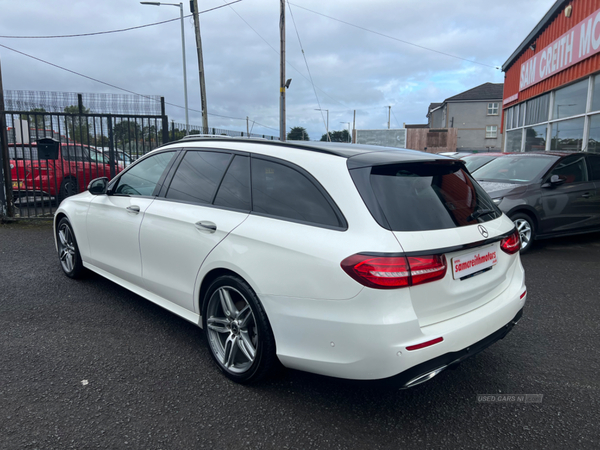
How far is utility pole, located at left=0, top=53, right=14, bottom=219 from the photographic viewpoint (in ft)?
28.1

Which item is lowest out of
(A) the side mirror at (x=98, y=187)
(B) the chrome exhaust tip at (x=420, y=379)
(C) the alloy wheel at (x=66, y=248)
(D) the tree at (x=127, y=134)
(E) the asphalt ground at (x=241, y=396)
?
(E) the asphalt ground at (x=241, y=396)

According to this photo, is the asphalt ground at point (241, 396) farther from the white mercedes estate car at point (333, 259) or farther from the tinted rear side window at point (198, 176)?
the tinted rear side window at point (198, 176)

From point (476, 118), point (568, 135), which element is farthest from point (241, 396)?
point (476, 118)

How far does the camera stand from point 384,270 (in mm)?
2205

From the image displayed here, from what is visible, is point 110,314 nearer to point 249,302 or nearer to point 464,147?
point 249,302

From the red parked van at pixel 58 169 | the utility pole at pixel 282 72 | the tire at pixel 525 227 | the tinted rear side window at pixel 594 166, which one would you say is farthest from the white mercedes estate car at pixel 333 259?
the utility pole at pixel 282 72

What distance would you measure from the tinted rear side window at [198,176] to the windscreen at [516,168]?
5551 millimetres

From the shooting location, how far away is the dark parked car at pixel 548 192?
22.0ft

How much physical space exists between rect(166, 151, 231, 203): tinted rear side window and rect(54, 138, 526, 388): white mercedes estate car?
0.04 feet

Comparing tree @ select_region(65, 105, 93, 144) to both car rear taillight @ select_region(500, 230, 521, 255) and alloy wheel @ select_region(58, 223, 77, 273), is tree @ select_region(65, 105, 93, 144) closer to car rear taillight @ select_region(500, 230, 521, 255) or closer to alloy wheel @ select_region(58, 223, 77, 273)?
alloy wheel @ select_region(58, 223, 77, 273)

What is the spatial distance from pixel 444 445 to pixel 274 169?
1870 millimetres

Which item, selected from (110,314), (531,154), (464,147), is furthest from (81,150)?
(464,147)

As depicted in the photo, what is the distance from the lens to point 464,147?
48.2 meters

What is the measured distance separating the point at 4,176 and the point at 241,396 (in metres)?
8.36
